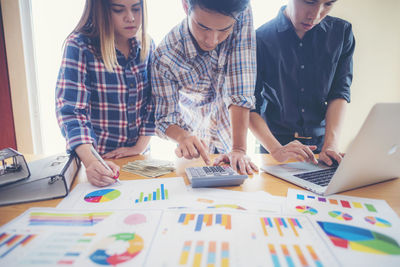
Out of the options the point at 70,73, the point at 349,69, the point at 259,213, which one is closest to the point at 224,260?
the point at 259,213

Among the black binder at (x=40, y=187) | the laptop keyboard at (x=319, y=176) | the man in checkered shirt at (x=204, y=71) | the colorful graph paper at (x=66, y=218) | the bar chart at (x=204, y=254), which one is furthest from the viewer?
the man in checkered shirt at (x=204, y=71)

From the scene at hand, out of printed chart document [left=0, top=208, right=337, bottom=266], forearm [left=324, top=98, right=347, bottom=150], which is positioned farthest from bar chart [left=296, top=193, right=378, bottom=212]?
forearm [left=324, top=98, right=347, bottom=150]

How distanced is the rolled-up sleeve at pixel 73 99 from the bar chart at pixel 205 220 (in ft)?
1.52

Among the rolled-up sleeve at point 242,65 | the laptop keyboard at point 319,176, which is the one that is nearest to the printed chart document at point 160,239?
the laptop keyboard at point 319,176

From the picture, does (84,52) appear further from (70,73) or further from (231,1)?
(231,1)

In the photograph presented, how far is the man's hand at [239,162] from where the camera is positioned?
0.73m

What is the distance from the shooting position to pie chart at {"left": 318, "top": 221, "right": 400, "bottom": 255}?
36 centimetres

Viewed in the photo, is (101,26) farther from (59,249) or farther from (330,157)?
(330,157)

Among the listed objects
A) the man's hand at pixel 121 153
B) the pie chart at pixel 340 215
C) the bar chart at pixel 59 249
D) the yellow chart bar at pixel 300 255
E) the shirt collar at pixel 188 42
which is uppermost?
the shirt collar at pixel 188 42

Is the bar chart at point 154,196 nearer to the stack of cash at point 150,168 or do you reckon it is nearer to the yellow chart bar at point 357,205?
the stack of cash at point 150,168

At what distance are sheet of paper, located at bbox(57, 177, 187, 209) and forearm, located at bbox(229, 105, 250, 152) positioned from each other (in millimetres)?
329

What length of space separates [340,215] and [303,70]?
31.1 inches

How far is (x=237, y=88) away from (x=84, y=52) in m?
0.59

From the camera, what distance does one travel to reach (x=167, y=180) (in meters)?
0.66
